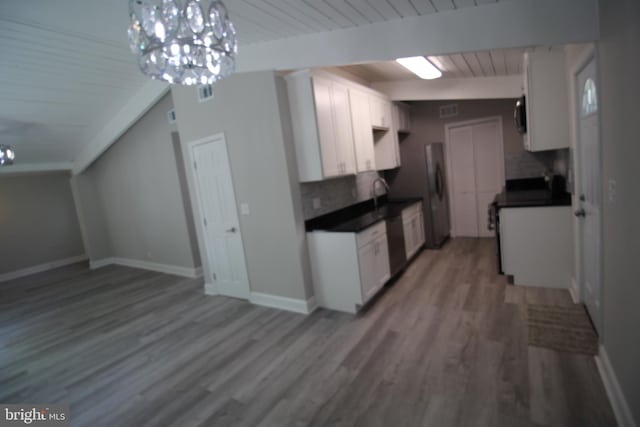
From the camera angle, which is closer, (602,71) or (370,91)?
(602,71)

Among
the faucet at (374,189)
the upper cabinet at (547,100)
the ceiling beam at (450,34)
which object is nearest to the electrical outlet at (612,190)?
the ceiling beam at (450,34)

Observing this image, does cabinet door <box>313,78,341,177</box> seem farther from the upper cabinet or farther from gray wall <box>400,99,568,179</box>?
gray wall <box>400,99,568,179</box>

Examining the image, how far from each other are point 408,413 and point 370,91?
3.74m

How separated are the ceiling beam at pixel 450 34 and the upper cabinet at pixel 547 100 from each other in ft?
3.89

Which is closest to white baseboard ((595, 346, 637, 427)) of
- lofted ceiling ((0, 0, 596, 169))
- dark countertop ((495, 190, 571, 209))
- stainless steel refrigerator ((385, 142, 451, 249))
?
dark countertop ((495, 190, 571, 209))

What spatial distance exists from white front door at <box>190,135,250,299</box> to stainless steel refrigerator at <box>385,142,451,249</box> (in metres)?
3.08

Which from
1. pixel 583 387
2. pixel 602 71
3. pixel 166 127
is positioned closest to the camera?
pixel 602 71

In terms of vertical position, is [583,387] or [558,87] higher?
[558,87]

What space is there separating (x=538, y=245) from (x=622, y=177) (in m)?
1.97

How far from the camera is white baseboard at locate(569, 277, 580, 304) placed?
2961 millimetres

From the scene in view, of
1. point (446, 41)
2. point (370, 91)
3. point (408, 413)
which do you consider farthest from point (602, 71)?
point (370, 91)

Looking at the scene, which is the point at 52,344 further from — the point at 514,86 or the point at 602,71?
the point at 514,86

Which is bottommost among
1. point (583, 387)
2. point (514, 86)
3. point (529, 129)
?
point (583, 387)

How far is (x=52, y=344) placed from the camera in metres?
3.51
